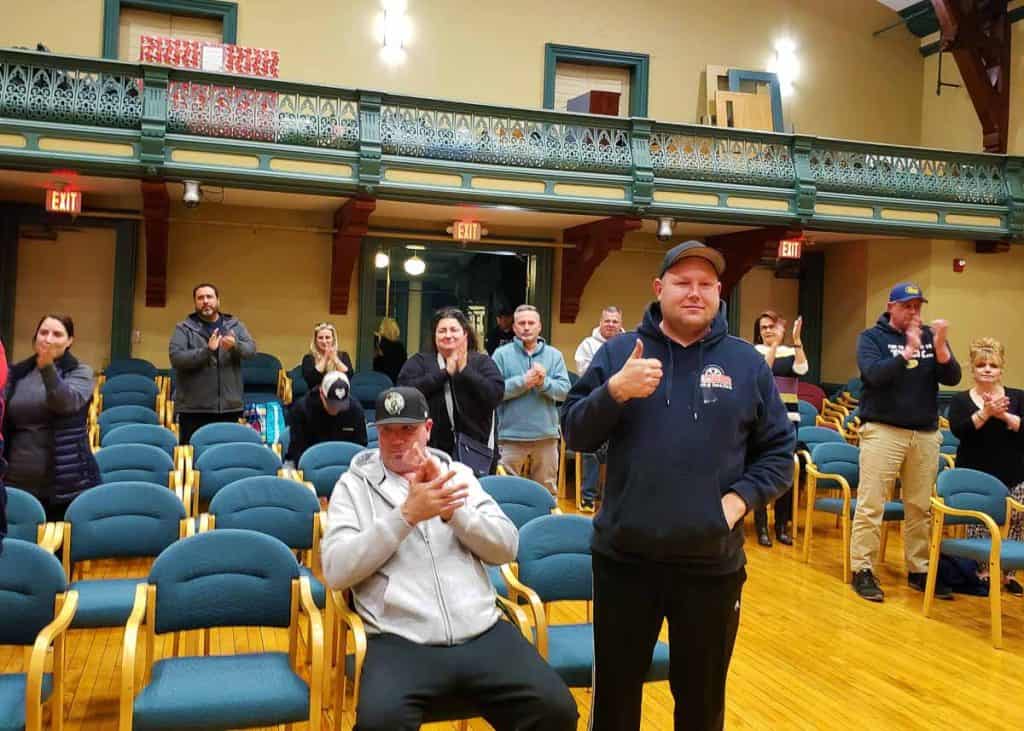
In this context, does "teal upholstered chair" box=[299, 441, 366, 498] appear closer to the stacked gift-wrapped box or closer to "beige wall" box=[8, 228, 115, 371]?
the stacked gift-wrapped box

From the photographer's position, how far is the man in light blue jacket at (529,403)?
5512 millimetres

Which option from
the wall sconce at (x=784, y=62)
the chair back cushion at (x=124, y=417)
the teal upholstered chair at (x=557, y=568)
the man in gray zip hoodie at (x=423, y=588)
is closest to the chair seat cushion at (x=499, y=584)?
the teal upholstered chair at (x=557, y=568)

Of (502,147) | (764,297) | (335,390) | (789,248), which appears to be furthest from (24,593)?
(764,297)

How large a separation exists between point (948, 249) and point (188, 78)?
914cm

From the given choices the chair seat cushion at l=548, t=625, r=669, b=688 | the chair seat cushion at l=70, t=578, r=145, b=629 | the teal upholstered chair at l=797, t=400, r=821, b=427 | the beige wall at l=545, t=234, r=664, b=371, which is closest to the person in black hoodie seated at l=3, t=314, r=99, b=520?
the chair seat cushion at l=70, t=578, r=145, b=629

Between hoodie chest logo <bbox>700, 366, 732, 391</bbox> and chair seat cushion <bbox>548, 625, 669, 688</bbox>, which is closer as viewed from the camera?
hoodie chest logo <bbox>700, 366, 732, 391</bbox>

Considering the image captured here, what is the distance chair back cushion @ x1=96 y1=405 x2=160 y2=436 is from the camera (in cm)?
660

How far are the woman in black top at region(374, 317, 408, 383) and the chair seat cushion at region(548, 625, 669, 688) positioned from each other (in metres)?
7.86

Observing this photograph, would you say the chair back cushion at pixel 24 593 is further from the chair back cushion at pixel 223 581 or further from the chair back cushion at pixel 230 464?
the chair back cushion at pixel 230 464

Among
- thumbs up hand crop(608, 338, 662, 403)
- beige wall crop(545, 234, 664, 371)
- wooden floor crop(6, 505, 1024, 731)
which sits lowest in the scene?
wooden floor crop(6, 505, 1024, 731)

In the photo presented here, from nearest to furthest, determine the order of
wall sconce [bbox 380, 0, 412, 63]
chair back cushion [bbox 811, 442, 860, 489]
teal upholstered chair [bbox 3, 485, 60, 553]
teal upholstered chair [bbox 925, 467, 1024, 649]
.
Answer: teal upholstered chair [bbox 3, 485, 60, 553] → teal upholstered chair [bbox 925, 467, 1024, 649] → chair back cushion [bbox 811, 442, 860, 489] → wall sconce [bbox 380, 0, 412, 63]

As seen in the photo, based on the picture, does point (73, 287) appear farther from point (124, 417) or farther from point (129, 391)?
point (124, 417)

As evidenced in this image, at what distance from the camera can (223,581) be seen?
2971 millimetres

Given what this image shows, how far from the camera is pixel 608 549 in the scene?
2352 mm
